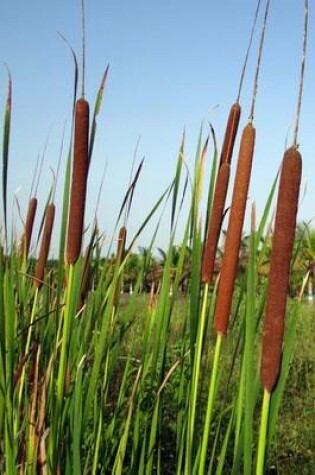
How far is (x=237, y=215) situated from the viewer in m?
0.74

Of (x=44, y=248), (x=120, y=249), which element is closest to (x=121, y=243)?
(x=120, y=249)

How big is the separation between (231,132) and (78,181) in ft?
0.70

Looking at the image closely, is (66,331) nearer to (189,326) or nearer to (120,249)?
(189,326)

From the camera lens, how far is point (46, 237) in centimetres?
119

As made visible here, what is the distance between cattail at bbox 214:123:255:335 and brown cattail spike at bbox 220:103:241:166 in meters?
0.10

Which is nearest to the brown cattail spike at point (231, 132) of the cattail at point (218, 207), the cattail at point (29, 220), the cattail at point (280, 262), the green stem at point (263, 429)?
the cattail at point (218, 207)

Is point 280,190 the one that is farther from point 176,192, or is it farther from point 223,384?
point 223,384

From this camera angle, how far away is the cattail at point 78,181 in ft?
2.73

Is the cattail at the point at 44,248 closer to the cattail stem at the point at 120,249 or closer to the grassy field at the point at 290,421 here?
the cattail stem at the point at 120,249

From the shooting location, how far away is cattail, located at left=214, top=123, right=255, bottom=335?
743 millimetres

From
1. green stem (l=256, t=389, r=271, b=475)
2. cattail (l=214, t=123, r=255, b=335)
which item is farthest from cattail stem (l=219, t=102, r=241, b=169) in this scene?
green stem (l=256, t=389, r=271, b=475)

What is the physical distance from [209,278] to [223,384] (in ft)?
12.6

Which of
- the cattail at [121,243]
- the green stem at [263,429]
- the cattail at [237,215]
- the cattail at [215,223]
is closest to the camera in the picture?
the green stem at [263,429]

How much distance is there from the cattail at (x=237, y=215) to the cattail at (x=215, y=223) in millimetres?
82
